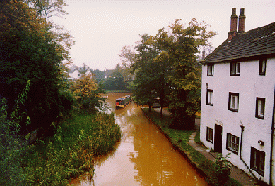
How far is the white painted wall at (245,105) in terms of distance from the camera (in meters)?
9.84

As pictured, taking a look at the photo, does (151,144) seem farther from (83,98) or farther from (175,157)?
(83,98)

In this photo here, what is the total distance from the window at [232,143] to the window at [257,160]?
1.60 m

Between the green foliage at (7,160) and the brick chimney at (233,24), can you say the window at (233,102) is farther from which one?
the green foliage at (7,160)

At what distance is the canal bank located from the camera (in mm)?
10616

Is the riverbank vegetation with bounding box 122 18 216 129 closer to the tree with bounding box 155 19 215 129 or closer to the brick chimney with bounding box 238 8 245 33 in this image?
the tree with bounding box 155 19 215 129

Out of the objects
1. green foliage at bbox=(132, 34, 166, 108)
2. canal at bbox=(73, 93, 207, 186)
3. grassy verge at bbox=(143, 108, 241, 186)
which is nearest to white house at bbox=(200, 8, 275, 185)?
grassy verge at bbox=(143, 108, 241, 186)

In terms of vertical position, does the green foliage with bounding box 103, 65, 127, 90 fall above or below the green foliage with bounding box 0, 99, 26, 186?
above

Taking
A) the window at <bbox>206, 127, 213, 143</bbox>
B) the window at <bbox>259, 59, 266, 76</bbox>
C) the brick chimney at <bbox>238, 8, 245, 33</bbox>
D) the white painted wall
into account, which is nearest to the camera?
the white painted wall

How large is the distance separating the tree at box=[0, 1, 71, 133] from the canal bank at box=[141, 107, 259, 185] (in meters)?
11.1

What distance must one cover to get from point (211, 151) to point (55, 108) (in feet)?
42.5

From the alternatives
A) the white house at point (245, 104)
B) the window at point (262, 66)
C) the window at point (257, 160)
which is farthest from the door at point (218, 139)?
the window at point (262, 66)

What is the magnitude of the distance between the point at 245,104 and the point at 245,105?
6cm

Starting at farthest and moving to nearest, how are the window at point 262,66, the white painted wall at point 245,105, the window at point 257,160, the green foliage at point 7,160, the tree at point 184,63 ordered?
the tree at point 184,63
the window at point 262,66
the window at point 257,160
the white painted wall at point 245,105
the green foliage at point 7,160

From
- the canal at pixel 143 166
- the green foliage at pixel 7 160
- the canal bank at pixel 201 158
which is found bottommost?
the canal at pixel 143 166
